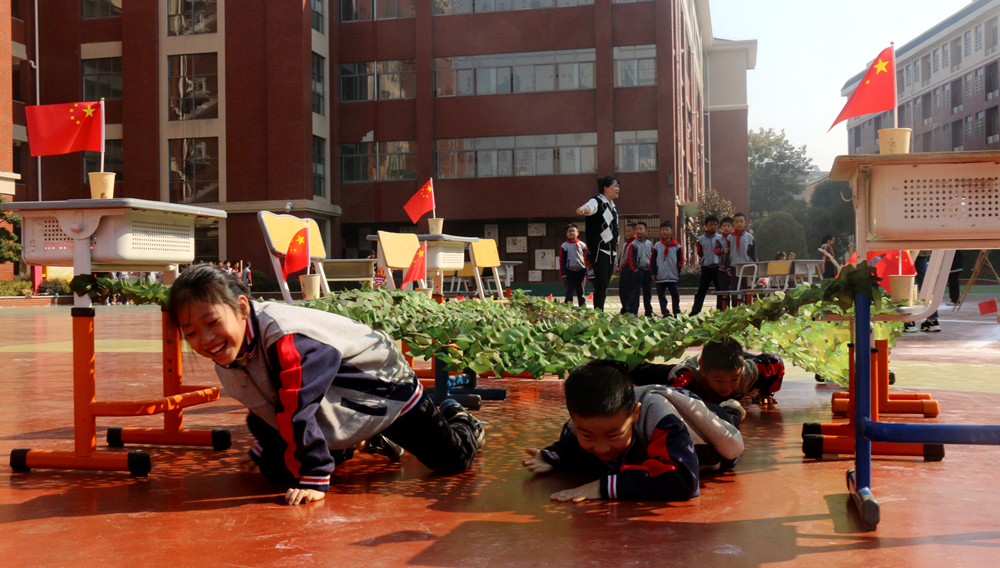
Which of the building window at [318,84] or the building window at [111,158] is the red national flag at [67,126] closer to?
the building window at [318,84]

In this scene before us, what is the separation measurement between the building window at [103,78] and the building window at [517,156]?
10731 millimetres

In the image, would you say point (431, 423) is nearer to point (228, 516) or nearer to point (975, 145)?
point (228, 516)

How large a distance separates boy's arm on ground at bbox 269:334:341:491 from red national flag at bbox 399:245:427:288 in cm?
341

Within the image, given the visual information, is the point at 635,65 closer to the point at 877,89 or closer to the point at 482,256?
the point at 482,256

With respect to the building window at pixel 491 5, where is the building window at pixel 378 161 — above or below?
below

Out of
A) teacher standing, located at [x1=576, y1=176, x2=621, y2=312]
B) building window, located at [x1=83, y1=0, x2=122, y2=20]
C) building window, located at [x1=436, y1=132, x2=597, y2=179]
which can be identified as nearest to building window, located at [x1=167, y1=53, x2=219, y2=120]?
building window, located at [x1=83, y1=0, x2=122, y2=20]

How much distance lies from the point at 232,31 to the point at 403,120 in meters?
6.08

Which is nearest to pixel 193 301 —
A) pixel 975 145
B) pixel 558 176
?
pixel 558 176

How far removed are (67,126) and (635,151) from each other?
74.8ft

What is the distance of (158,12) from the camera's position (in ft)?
81.2

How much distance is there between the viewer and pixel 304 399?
7.06ft

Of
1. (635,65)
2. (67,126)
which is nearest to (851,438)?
(67,126)

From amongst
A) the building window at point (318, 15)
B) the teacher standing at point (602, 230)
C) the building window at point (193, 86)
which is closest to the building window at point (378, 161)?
the building window at point (318, 15)

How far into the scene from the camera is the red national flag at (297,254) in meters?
4.41
